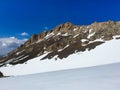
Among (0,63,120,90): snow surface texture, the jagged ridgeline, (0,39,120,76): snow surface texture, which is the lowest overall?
(0,63,120,90): snow surface texture

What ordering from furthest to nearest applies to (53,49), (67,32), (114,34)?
(67,32) → (53,49) → (114,34)

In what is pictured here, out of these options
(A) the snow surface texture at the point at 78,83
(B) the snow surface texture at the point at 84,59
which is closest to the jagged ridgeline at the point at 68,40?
(B) the snow surface texture at the point at 84,59

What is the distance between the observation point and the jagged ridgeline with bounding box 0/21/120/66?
10806cm

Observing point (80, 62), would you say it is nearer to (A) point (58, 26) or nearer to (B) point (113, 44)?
(B) point (113, 44)

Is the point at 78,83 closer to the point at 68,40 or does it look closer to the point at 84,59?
the point at 84,59

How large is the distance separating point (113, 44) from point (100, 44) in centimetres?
681

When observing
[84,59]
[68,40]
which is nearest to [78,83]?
[84,59]

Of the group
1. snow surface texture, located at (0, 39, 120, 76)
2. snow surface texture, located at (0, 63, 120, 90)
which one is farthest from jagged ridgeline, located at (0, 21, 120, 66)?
snow surface texture, located at (0, 63, 120, 90)

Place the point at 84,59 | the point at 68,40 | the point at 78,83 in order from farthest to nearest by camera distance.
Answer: the point at 68,40, the point at 84,59, the point at 78,83

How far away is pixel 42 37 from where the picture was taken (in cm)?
19262

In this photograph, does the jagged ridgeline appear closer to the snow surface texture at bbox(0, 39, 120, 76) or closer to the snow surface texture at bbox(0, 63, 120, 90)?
the snow surface texture at bbox(0, 39, 120, 76)

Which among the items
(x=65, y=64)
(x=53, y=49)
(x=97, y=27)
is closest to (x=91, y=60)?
(x=65, y=64)

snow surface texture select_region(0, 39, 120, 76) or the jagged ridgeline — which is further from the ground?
the jagged ridgeline

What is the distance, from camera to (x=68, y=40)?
136 m
